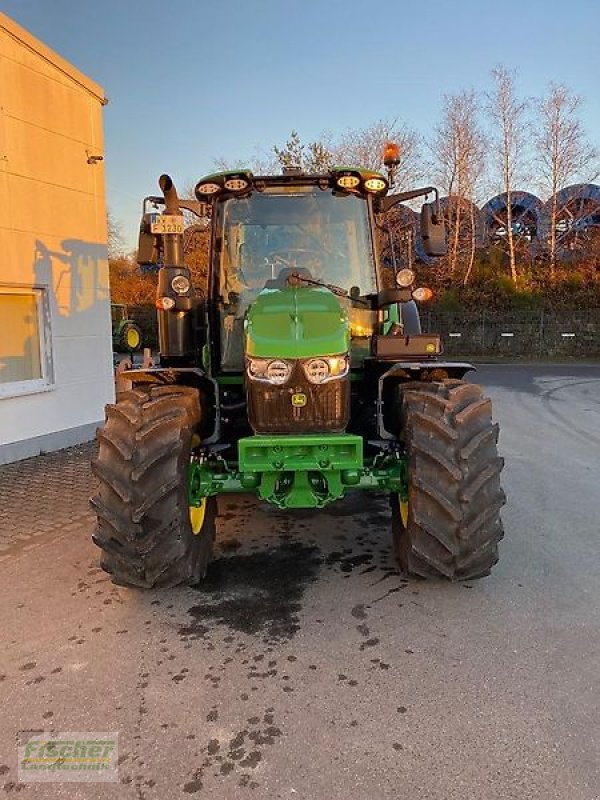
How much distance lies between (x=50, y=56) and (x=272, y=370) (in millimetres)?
7054

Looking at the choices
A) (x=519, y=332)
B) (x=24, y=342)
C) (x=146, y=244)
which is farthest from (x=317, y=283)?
(x=519, y=332)

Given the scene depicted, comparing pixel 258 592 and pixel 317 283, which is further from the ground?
pixel 317 283

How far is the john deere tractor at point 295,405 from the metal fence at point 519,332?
77.1ft

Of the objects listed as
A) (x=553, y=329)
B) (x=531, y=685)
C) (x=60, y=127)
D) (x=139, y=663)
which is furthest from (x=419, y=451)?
(x=553, y=329)

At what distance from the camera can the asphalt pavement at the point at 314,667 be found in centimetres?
265

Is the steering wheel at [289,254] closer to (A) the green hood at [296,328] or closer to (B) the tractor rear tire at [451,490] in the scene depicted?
(A) the green hood at [296,328]

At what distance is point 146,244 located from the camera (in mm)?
5301

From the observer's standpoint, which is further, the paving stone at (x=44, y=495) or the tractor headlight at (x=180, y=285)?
the paving stone at (x=44, y=495)

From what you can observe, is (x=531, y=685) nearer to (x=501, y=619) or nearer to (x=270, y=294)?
(x=501, y=619)

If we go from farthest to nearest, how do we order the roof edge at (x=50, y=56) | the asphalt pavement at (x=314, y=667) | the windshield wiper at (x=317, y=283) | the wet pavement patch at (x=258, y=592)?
the roof edge at (x=50, y=56) → the windshield wiper at (x=317, y=283) → the wet pavement patch at (x=258, y=592) → the asphalt pavement at (x=314, y=667)

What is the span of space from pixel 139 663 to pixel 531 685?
199cm

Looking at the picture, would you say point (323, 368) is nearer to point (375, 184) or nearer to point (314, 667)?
point (314, 667)

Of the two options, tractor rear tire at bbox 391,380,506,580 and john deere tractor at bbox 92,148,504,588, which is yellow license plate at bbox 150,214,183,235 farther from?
tractor rear tire at bbox 391,380,506,580

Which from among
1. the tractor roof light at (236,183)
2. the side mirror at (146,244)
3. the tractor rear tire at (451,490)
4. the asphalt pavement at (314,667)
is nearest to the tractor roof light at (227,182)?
the tractor roof light at (236,183)
